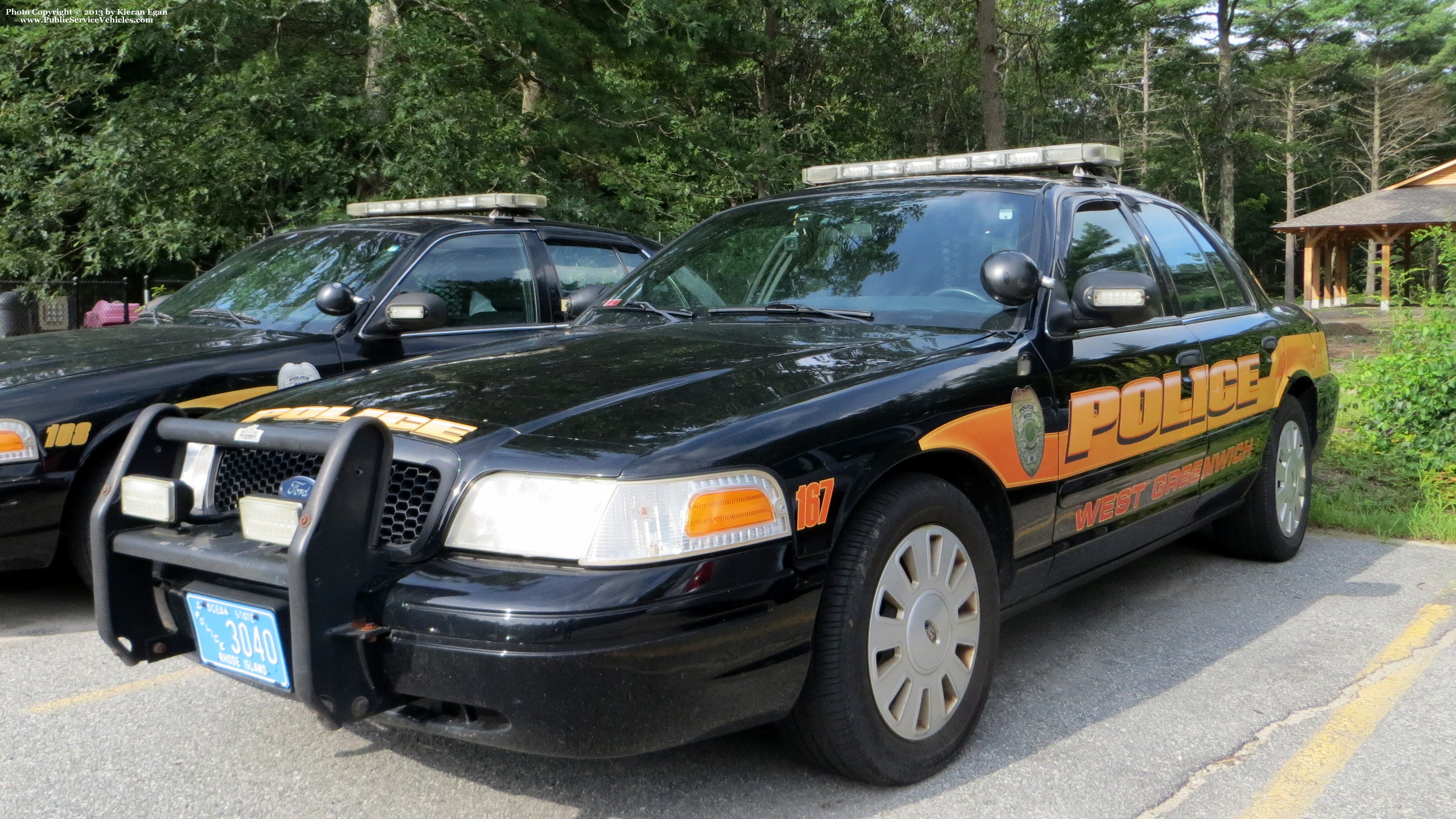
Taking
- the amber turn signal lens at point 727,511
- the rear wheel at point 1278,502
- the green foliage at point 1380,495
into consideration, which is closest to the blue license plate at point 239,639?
the amber turn signal lens at point 727,511

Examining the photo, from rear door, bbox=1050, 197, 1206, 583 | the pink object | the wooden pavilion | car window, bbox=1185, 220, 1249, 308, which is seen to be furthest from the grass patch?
the wooden pavilion

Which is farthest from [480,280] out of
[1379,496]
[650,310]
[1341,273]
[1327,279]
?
[1341,273]

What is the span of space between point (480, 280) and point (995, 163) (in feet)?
8.97

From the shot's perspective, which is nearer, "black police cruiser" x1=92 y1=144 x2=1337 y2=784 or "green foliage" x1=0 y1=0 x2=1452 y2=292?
"black police cruiser" x1=92 y1=144 x2=1337 y2=784

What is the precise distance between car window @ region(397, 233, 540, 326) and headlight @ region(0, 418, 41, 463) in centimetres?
178

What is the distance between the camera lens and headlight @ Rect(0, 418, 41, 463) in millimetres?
4152

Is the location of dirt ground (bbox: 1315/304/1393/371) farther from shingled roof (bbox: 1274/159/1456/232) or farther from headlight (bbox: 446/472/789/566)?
headlight (bbox: 446/472/789/566)

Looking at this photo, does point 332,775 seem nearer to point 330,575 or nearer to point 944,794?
point 330,575

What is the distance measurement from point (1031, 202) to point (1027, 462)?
3.33 ft

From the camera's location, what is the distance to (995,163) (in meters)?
4.59

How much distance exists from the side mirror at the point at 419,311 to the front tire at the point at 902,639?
2.64 m

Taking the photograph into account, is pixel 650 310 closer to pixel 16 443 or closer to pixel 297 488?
pixel 297 488

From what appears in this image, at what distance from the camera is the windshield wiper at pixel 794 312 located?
3.67 m

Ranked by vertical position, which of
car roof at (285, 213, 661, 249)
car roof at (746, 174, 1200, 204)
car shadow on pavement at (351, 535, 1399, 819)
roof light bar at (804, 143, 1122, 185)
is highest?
roof light bar at (804, 143, 1122, 185)
